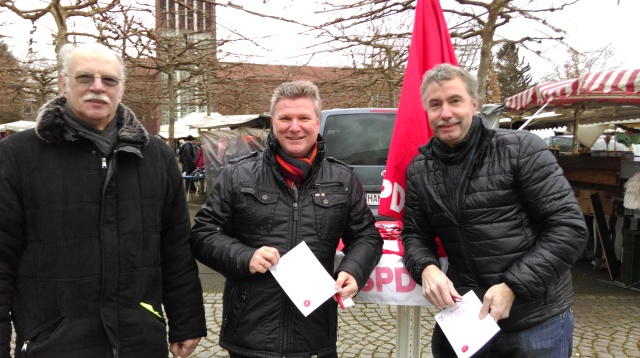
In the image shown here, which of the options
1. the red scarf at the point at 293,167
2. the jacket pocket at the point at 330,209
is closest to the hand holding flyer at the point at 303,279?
the jacket pocket at the point at 330,209

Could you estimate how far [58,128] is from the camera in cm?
172

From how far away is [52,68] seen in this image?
12586 mm

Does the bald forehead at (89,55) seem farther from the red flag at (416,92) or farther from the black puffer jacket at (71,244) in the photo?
the red flag at (416,92)

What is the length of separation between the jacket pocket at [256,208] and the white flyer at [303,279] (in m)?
0.17

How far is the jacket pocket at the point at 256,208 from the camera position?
6.46 feet

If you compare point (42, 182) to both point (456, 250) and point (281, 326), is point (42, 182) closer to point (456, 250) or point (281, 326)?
point (281, 326)

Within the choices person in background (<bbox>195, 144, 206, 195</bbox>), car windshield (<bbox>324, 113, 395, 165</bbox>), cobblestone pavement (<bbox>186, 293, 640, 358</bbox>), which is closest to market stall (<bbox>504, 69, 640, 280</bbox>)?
cobblestone pavement (<bbox>186, 293, 640, 358</bbox>)

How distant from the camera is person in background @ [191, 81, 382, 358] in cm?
192

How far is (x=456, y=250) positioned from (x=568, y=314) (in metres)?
0.55

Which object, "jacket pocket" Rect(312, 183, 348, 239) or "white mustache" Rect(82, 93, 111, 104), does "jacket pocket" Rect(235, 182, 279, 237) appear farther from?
"white mustache" Rect(82, 93, 111, 104)

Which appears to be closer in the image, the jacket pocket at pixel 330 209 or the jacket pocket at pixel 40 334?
the jacket pocket at pixel 40 334

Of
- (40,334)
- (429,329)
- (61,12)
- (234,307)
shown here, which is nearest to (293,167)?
(234,307)

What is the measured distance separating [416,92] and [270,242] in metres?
1.24

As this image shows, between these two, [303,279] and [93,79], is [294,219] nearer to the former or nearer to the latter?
[303,279]
